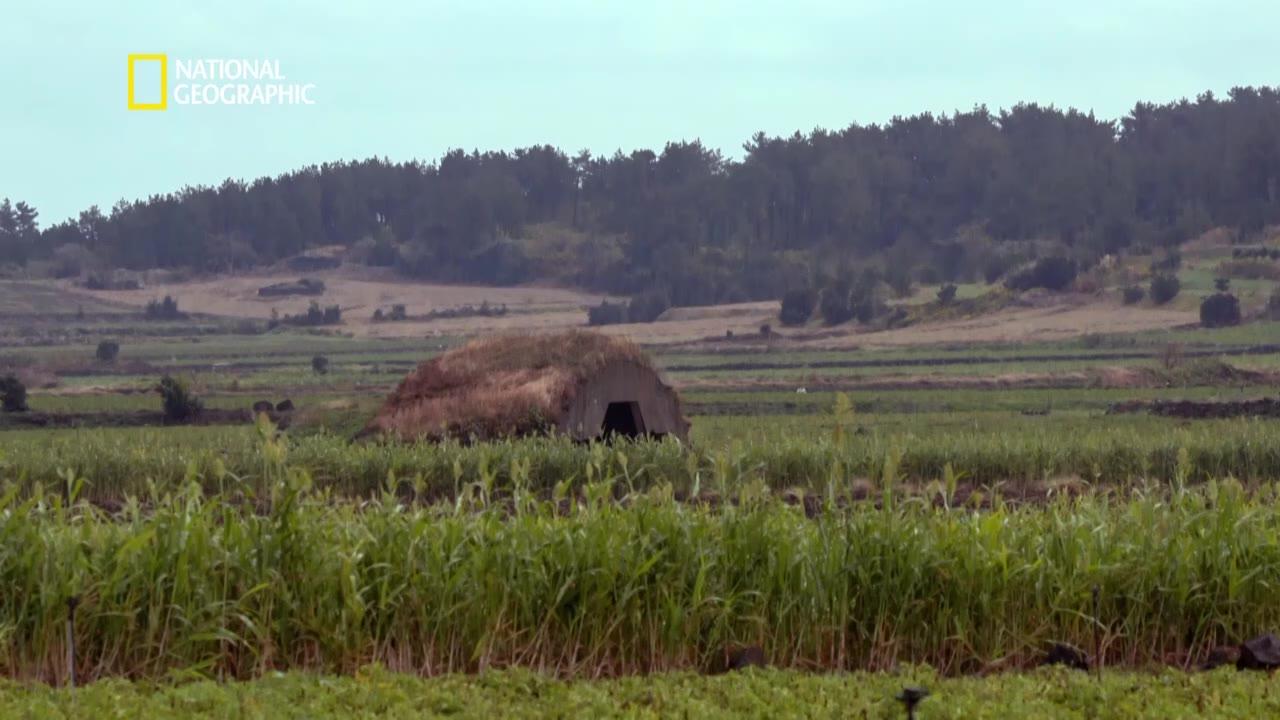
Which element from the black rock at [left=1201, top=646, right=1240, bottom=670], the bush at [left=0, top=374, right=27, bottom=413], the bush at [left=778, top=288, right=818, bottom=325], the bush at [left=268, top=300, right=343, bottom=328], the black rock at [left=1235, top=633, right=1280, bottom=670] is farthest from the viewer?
the bush at [left=268, top=300, right=343, bottom=328]

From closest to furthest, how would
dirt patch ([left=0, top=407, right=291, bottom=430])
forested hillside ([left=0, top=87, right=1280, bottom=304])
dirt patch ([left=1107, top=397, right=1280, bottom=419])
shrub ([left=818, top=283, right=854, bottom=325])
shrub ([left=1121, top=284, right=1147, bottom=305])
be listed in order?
dirt patch ([left=1107, top=397, right=1280, bottom=419]), dirt patch ([left=0, top=407, right=291, bottom=430]), shrub ([left=1121, top=284, right=1147, bottom=305]), shrub ([left=818, top=283, right=854, bottom=325]), forested hillside ([left=0, top=87, right=1280, bottom=304])

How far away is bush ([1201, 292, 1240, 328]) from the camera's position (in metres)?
64.1

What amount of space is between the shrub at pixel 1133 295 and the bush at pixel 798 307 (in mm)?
15259

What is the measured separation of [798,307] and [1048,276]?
12.1 meters

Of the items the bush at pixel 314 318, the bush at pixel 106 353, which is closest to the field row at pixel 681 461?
the bush at pixel 106 353

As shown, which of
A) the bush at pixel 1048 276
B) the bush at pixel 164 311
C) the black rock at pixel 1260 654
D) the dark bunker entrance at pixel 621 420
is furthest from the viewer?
the bush at pixel 164 311

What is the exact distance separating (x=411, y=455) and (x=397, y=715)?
12391 millimetres

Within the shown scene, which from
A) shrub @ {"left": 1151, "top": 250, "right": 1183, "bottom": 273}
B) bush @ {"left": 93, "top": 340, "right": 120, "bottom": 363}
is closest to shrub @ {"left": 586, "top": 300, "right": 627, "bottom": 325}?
bush @ {"left": 93, "top": 340, "right": 120, "bottom": 363}

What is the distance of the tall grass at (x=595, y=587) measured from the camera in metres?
7.82

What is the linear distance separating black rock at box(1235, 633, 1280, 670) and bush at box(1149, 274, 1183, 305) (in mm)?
65051

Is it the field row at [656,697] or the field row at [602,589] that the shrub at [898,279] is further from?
the field row at [656,697]

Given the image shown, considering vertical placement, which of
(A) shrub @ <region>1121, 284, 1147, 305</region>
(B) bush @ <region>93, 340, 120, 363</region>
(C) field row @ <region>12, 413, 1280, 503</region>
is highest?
(A) shrub @ <region>1121, 284, 1147, 305</region>

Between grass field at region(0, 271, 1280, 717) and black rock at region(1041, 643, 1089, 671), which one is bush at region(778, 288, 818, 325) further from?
black rock at region(1041, 643, 1089, 671)

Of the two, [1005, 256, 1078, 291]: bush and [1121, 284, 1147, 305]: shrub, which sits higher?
[1005, 256, 1078, 291]: bush
